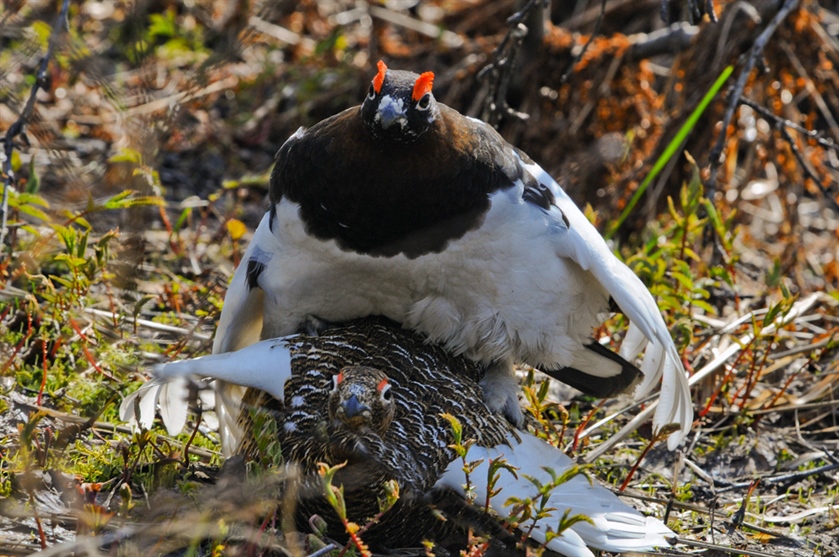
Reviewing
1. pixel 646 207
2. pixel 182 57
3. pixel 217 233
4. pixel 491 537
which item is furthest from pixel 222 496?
pixel 182 57

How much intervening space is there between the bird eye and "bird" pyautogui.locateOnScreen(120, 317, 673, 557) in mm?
823

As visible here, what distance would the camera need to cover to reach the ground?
2809 mm

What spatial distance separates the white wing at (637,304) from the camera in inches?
A: 133

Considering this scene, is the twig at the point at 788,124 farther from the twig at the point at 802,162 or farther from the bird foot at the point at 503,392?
the bird foot at the point at 503,392

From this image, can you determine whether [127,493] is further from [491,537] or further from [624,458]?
[624,458]

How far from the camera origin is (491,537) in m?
2.90

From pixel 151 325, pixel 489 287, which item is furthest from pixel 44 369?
pixel 489 287

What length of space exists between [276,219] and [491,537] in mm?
1318

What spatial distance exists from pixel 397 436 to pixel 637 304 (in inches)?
38.4

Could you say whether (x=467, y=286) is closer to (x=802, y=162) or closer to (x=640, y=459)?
(x=640, y=459)

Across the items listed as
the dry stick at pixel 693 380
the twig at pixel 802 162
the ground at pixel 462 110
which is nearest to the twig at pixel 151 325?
the ground at pixel 462 110

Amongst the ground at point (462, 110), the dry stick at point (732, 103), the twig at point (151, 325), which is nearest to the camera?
the ground at point (462, 110)

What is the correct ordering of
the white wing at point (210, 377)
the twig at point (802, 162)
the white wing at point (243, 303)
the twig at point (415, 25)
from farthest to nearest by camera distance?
1. the twig at point (415, 25)
2. the twig at point (802, 162)
3. the white wing at point (243, 303)
4. the white wing at point (210, 377)

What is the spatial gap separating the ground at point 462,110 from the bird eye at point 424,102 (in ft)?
2.46
